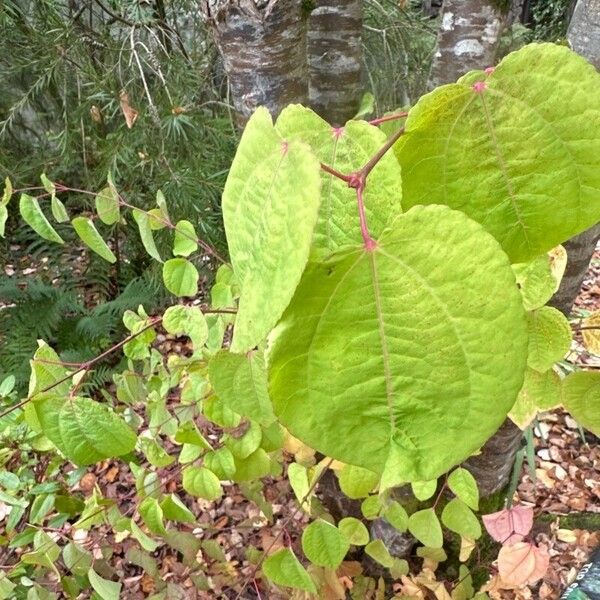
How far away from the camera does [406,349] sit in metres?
0.28

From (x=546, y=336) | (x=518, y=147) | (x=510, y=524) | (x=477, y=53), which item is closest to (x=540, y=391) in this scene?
(x=546, y=336)

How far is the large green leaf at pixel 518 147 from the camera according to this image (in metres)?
0.31

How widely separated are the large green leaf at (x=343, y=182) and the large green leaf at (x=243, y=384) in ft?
1.09

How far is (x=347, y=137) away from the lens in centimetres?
36

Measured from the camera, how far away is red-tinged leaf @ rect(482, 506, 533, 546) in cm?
95

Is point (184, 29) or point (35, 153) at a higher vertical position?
point (184, 29)

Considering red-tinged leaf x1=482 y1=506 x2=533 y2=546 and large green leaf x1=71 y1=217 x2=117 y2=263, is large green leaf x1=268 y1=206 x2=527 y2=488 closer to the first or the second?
large green leaf x1=71 y1=217 x2=117 y2=263

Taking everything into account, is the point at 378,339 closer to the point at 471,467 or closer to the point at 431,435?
the point at 431,435

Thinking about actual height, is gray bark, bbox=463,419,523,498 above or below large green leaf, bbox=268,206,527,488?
below

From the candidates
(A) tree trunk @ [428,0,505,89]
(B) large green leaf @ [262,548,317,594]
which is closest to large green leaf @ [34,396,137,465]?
(B) large green leaf @ [262,548,317,594]

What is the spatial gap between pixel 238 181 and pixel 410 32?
2381 millimetres

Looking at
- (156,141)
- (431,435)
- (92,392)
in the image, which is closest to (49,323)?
(92,392)

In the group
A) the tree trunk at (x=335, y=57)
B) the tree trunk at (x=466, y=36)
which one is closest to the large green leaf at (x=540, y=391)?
the tree trunk at (x=466, y=36)

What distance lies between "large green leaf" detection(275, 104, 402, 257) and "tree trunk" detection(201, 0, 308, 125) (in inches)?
22.1
